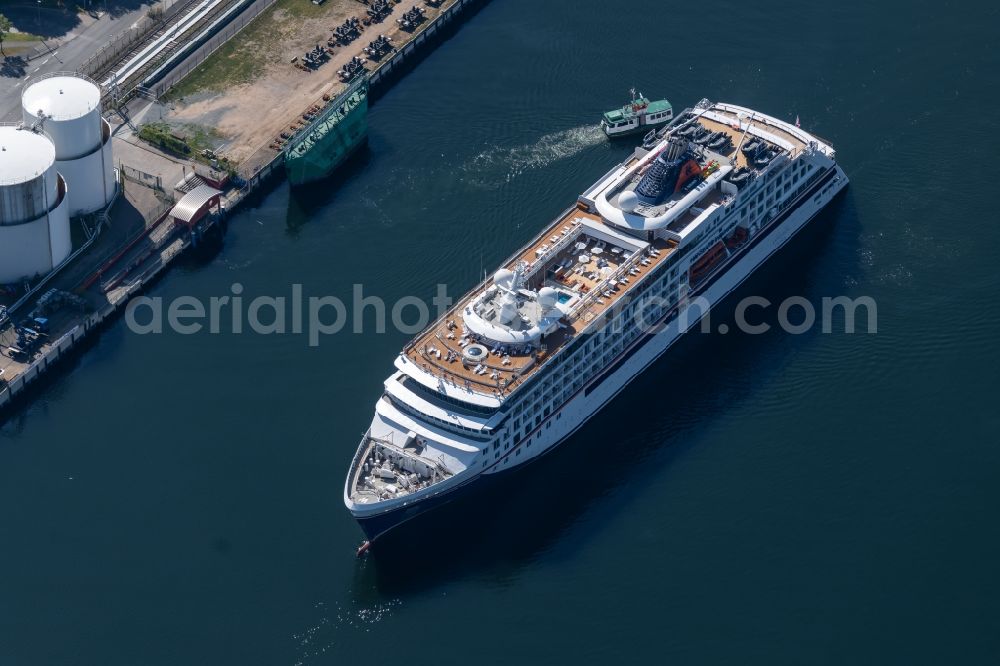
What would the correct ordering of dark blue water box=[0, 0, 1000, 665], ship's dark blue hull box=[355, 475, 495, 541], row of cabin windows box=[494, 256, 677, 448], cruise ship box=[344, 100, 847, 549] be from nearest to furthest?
dark blue water box=[0, 0, 1000, 665] → ship's dark blue hull box=[355, 475, 495, 541] → cruise ship box=[344, 100, 847, 549] → row of cabin windows box=[494, 256, 677, 448]

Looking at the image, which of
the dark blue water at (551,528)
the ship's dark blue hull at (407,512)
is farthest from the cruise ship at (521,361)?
the dark blue water at (551,528)

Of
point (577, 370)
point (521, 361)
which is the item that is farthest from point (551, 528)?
point (577, 370)

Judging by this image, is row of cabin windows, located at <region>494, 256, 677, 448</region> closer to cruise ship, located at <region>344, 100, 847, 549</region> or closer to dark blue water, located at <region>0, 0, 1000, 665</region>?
cruise ship, located at <region>344, 100, 847, 549</region>

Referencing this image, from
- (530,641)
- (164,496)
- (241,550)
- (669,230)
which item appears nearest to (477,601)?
(530,641)

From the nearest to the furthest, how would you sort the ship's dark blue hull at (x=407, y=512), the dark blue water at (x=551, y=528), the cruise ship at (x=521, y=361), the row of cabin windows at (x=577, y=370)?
the dark blue water at (x=551, y=528), the ship's dark blue hull at (x=407, y=512), the cruise ship at (x=521, y=361), the row of cabin windows at (x=577, y=370)

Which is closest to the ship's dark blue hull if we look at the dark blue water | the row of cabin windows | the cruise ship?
the cruise ship

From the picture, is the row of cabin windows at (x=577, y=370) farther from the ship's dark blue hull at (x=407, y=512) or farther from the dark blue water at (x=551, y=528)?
the dark blue water at (x=551, y=528)

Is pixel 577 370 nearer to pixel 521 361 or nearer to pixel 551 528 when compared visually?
pixel 521 361

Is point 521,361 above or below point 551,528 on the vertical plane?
above

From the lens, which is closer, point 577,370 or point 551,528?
point 551,528

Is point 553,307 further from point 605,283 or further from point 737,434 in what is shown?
point 737,434

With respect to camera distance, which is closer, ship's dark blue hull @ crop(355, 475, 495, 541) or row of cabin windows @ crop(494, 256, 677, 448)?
ship's dark blue hull @ crop(355, 475, 495, 541)
